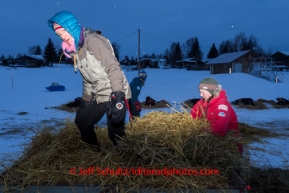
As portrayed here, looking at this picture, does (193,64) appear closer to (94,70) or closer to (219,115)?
(219,115)

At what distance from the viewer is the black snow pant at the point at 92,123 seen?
7.62ft

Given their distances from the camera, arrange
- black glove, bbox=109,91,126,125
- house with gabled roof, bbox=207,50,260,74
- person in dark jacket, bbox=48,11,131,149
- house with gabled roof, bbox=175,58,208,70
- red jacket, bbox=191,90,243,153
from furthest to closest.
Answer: house with gabled roof, bbox=175,58,208,70
house with gabled roof, bbox=207,50,260,74
red jacket, bbox=191,90,243,153
person in dark jacket, bbox=48,11,131,149
black glove, bbox=109,91,126,125

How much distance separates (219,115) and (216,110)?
0.16 meters

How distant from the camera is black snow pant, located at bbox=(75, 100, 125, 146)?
91.5 inches

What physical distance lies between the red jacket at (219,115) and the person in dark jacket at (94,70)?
0.78 meters

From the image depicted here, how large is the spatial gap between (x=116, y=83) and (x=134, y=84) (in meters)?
3.48

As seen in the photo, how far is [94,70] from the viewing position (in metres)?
2.46

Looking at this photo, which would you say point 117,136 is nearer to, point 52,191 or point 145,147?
point 145,147

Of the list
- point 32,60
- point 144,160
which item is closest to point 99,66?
point 144,160

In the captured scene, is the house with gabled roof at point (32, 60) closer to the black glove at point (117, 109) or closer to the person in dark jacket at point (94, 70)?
the person in dark jacket at point (94, 70)

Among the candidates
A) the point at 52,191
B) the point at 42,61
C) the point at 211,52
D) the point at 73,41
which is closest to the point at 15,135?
the point at 73,41

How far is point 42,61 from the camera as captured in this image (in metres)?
58.1

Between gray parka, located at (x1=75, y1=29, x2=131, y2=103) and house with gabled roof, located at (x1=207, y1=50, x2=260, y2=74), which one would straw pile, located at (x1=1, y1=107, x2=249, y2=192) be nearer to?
gray parka, located at (x1=75, y1=29, x2=131, y2=103)

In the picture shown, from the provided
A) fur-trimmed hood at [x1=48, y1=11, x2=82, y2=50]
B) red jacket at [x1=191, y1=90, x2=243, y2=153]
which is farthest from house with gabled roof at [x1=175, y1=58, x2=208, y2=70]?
fur-trimmed hood at [x1=48, y1=11, x2=82, y2=50]
